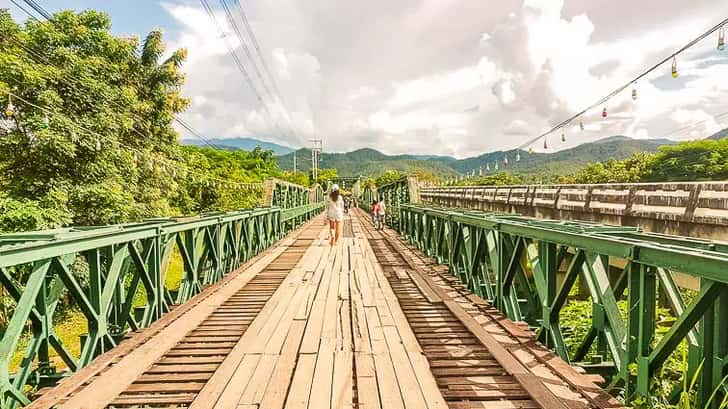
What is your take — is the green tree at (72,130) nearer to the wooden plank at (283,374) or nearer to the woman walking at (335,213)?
the woman walking at (335,213)

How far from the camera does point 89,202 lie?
43.8 feet

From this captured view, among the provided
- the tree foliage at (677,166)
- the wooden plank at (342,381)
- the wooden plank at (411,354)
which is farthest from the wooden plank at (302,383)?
the tree foliage at (677,166)

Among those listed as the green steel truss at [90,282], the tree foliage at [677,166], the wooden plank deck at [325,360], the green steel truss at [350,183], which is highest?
the tree foliage at [677,166]

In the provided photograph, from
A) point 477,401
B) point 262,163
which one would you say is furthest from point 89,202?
point 262,163

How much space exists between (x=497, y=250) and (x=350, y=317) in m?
1.62

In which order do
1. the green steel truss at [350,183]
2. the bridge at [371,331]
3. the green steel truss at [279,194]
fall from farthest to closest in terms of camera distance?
the green steel truss at [350,183] < the green steel truss at [279,194] < the bridge at [371,331]

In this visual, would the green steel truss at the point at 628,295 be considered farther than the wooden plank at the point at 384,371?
No

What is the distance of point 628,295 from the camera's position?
257 centimetres

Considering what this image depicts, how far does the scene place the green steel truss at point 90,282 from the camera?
2.57 meters

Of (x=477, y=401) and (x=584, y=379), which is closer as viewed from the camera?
(x=477, y=401)

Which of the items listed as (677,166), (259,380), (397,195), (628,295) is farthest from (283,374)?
(677,166)

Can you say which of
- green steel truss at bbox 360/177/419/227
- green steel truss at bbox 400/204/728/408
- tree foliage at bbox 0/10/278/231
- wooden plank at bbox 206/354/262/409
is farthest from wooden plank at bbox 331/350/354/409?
green steel truss at bbox 360/177/419/227

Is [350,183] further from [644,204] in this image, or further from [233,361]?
[233,361]

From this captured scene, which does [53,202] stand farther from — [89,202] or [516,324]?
[516,324]
